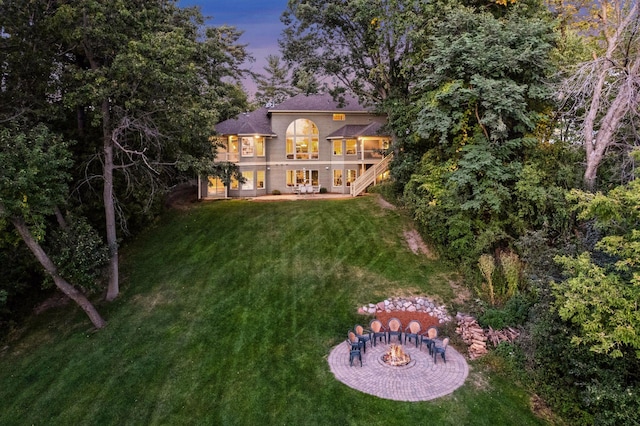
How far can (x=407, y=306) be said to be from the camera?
1297 cm

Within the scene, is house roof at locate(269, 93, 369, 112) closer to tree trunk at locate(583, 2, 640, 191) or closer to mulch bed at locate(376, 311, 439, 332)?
tree trunk at locate(583, 2, 640, 191)

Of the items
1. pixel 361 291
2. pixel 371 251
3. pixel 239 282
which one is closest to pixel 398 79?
pixel 371 251

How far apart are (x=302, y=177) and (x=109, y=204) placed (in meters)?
16.4

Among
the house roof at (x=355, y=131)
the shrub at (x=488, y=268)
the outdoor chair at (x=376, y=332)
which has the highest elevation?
the house roof at (x=355, y=131)

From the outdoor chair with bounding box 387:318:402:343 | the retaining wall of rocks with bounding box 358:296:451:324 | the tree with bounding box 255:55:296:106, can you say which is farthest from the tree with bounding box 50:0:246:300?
the tree with bounding box 255:55:296:106

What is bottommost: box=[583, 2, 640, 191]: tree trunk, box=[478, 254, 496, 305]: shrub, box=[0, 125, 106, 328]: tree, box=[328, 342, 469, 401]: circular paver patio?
box=[328, 342, 469, 401]: circular paver patio

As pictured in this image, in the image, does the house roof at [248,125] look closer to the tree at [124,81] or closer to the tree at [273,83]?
the tree at [124,81]

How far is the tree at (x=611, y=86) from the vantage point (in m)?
10.4

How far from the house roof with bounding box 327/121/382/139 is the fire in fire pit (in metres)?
18.9

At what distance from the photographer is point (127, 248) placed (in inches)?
698

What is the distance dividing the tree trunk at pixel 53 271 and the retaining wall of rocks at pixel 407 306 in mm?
9417

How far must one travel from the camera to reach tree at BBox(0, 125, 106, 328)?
10094 millimetres

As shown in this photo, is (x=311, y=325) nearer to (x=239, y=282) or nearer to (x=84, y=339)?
(x=239, y=282)

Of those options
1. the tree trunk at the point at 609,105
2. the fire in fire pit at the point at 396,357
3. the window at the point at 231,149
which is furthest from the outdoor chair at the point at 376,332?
the window at the point at 231,149
